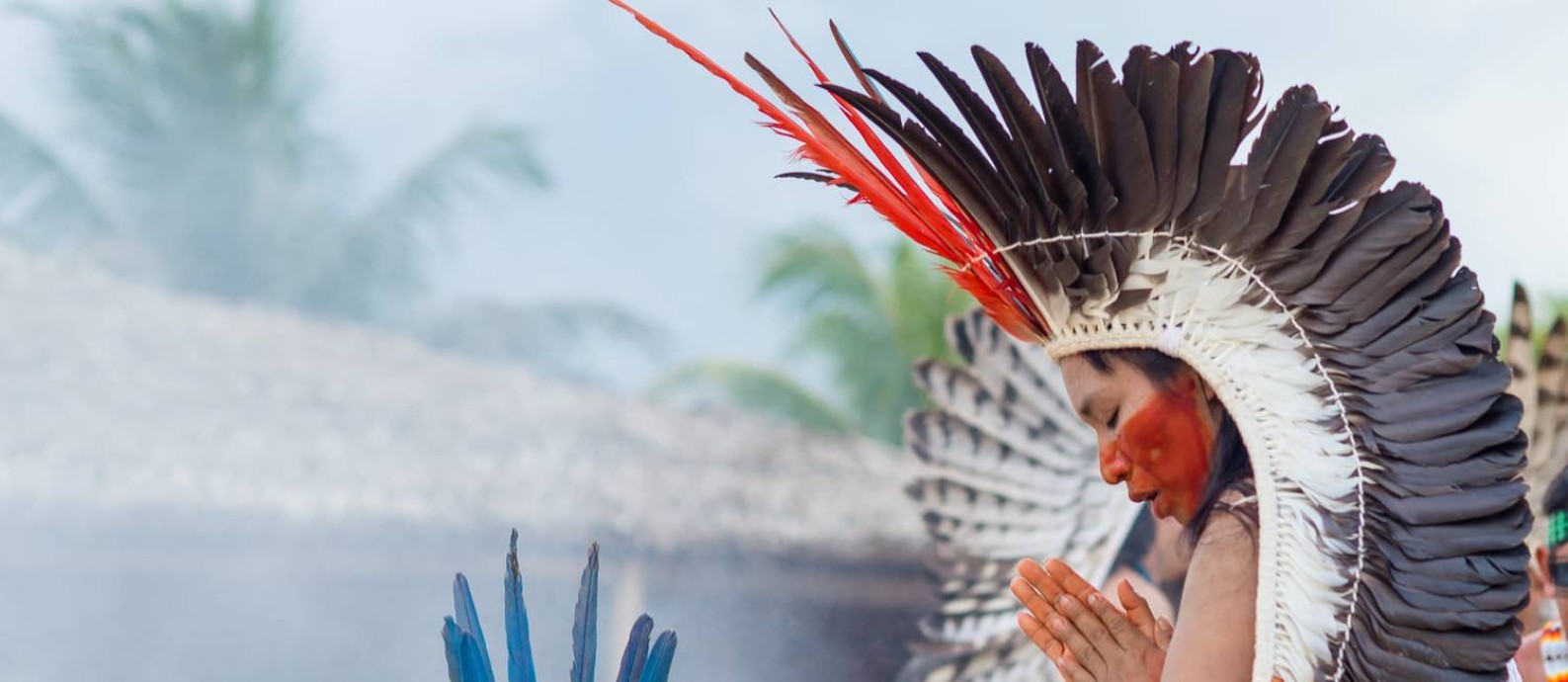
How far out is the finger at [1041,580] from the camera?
172cm

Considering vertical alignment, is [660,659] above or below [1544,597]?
below

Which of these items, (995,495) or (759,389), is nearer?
(995,495)

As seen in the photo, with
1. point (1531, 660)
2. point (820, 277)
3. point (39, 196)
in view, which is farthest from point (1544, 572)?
point (39, 196)

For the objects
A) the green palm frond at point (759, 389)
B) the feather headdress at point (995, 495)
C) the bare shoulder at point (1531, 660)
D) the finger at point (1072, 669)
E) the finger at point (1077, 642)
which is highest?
the green palm frond at point (759, 389)

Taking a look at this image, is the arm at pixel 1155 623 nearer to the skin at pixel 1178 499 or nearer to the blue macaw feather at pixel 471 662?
the skin at pixel 1178 499

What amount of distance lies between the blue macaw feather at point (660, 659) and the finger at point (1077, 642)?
1.49ft

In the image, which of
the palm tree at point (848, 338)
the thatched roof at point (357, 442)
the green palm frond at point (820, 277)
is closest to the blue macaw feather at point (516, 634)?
the thatched roof at point (357, 442)

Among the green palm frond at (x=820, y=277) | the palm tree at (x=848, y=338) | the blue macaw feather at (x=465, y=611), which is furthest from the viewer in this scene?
the green palm frond at (x=820, y=277)

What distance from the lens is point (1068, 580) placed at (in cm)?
172

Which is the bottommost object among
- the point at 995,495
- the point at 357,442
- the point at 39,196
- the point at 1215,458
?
the point at 1215,458

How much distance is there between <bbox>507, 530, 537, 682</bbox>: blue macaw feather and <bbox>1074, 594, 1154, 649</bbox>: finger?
2.10 ft

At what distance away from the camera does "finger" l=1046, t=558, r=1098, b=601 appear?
5.60 feet

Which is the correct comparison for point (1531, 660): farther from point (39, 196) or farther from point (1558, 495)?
point (39, 196)

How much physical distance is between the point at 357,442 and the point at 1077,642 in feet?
26.1
